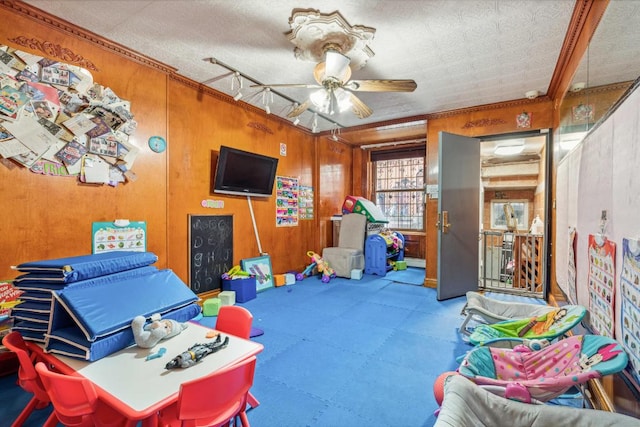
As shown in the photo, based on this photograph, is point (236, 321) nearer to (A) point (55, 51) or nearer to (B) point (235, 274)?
(B) point (235, 274)

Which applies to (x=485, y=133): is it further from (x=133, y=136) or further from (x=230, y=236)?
(x=133, y=136)

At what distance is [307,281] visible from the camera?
203 inches

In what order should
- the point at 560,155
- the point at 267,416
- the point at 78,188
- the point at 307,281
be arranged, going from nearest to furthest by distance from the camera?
the point at 267,416 → the point at 78,188 → the point at 560,155 → the point at 307,281

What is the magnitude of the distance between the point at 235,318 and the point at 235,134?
10.1ft

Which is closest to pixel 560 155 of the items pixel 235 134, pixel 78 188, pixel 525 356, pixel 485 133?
pixel 485 133

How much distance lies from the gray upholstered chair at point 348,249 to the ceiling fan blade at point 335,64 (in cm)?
347

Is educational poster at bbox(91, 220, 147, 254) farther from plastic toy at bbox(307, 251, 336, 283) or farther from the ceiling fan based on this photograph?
plastic toy at bbox(307, 251, 336, 283)

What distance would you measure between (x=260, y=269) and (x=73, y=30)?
11.1 ft

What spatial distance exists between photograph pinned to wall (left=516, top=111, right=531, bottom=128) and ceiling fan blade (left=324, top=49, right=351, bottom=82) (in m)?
2.95

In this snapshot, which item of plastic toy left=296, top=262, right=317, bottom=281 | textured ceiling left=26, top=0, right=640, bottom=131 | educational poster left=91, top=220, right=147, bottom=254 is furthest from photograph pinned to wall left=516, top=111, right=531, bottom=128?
educational poster left=91, top=220, right=147, bottom=254

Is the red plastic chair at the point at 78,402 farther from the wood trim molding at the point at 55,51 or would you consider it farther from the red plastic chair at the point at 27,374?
the wood trim molding at the point at 55,51

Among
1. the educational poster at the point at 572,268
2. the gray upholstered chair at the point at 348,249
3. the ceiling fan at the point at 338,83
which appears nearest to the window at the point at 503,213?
the gray upholstered chair at the point at 348,249

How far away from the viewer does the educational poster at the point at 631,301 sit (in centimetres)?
121

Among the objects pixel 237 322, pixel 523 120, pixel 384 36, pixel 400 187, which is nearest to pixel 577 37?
pixel 384 36
